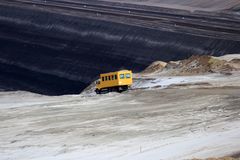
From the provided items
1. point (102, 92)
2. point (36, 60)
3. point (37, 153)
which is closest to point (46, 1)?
point (36, 60)

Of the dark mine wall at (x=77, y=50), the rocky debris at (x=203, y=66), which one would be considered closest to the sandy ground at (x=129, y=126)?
the rocky debris at (x=203, y=66)

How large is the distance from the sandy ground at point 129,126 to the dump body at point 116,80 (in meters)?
2.28

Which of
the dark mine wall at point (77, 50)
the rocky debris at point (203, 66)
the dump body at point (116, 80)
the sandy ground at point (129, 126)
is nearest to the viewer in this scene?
the sandy ground at point (129, 126)

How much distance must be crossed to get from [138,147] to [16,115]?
1318 cm

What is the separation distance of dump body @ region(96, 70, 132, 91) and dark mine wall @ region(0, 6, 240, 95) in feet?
35.4

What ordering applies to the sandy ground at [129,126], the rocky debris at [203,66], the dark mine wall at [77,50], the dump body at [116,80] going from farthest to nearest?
the dark mine wall at [77,50] → the rocky debris at [203,66] → the dump body at [116,80] → the sandy ground at [129,126]

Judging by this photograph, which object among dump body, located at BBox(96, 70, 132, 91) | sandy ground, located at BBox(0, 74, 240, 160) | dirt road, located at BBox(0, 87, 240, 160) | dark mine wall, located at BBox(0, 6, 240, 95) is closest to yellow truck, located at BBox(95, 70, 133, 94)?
dump body, located at BBox(96, 70, 132, 91)

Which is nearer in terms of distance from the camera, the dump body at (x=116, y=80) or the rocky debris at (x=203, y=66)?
the dump body at (x=116, y=80)

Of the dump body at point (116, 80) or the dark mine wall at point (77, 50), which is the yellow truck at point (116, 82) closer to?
the dump body at point (116, 80)

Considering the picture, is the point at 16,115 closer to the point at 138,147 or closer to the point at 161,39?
the point at 138,147

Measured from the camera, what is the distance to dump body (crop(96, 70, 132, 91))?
48.6 metres

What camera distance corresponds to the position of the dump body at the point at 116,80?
48.6 metres

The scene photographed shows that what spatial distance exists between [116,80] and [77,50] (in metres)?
24.5

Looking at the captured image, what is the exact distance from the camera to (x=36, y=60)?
71.1 meters
